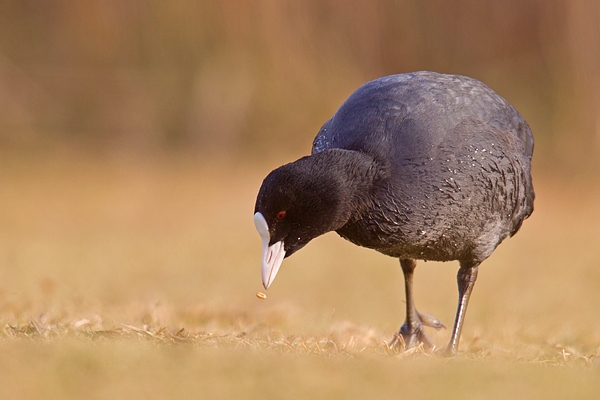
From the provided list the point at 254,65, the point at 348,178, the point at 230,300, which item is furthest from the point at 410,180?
the point at 254,65

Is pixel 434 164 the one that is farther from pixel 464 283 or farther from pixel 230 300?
pixel 230 300

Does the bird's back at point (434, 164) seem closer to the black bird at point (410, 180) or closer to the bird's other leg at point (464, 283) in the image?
the black bird at point (410, 180)

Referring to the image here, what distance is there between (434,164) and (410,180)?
150mm

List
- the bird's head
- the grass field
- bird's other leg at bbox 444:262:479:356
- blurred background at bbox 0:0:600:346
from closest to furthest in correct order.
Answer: the grass field < the bird's head < bird's other leg at bbox 444:262:479:356 < blurred background at bbox 0:0:600:346

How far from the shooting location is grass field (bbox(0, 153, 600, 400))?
2.57 meters

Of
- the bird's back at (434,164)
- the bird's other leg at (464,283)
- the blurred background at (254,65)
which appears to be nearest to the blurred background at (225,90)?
the blurred background at (254,65)

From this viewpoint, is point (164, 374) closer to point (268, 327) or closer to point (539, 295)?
point (268, 327)

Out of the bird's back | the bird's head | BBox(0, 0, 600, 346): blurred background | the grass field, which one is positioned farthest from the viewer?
BBox(0, 0, 600, 346): blurred background

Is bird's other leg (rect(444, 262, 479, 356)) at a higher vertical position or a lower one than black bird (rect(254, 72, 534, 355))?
lower

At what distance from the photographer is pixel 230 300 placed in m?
5.66

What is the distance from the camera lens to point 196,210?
9.36 meters

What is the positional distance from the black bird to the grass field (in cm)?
46

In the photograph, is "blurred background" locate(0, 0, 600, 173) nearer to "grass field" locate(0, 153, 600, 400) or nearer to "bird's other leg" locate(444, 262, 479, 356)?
"grass field" locate(0, 153, 600, 400)

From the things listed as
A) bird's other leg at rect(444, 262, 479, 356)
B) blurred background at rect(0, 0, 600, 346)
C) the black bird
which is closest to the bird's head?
the black bird
